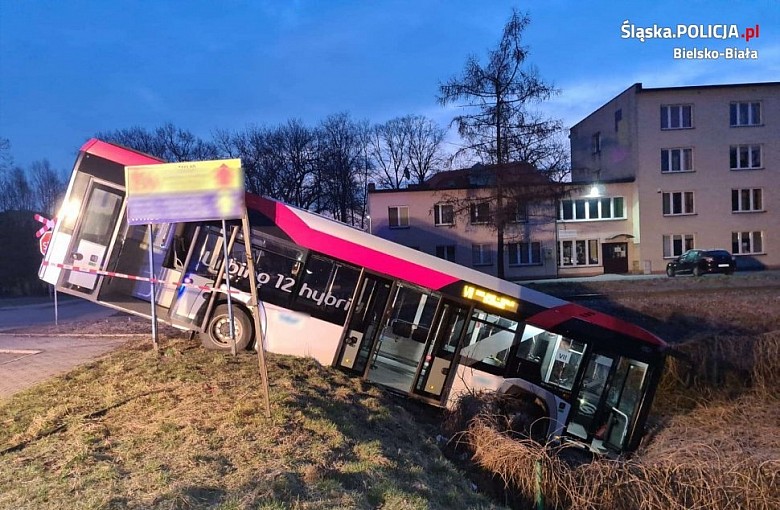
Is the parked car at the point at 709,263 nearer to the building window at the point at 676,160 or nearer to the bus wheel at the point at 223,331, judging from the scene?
the building window at the point at 676,160

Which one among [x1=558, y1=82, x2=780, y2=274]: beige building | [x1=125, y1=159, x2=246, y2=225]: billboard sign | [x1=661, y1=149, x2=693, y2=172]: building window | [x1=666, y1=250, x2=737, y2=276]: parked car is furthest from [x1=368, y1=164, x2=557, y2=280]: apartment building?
[x1=125, y1=159, x2=246, y2=225]: billboard sign

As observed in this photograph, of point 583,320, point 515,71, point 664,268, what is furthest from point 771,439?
point 664,268

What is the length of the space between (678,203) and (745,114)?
772cm

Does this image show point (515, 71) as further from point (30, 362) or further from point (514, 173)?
point (30, 362)

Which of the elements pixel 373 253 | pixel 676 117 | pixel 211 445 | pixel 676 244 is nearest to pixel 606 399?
pixel 373 253

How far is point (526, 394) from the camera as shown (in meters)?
8.70

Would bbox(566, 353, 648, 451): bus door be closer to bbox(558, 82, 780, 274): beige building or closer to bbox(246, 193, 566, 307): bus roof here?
bbox(246, 193, 566, 307): bus roof

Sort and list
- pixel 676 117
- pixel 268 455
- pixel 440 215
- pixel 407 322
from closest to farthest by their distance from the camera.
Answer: pixel 268 455 < pixel 407 322 < pixel 676 117 < pixel 440 215

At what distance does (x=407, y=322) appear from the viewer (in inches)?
348

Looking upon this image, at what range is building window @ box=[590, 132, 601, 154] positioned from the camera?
45.8 meters

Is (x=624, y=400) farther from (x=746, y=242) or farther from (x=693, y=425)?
(x=746, y=242)

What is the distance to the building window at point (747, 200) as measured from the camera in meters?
39.8

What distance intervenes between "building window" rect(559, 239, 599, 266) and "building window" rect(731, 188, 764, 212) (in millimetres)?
9910

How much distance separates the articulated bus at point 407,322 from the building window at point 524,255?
103 feet
